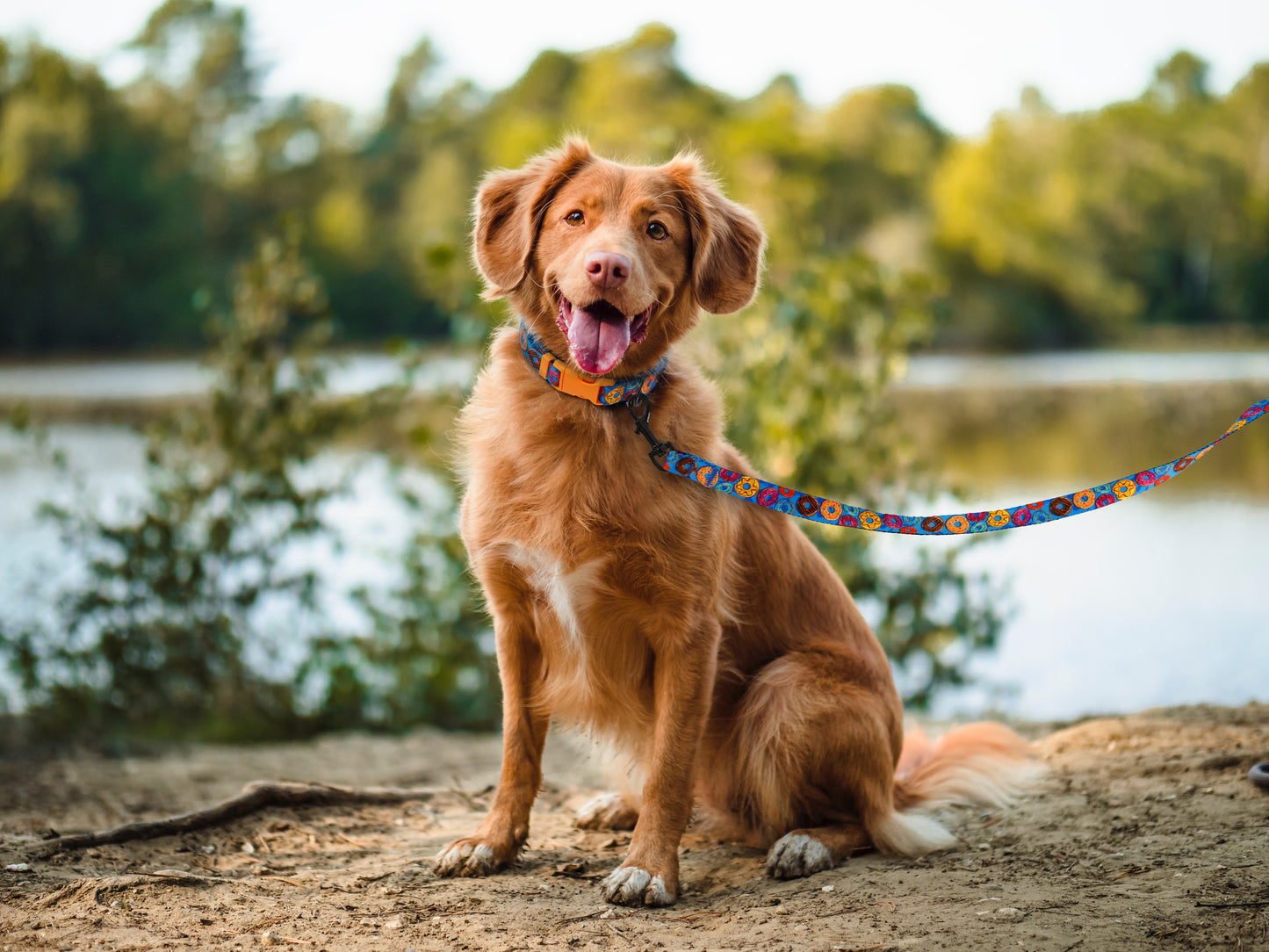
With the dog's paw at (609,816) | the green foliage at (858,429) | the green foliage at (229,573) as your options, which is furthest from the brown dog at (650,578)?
the green foliage at (229,573)

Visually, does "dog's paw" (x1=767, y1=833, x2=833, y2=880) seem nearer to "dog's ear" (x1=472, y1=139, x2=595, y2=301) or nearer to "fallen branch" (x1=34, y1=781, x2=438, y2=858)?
"fallen branch" (x1=34, y1=781, x2=438, y2=858)

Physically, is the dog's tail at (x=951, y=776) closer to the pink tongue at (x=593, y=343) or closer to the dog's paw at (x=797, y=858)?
the dog's paw at (x=797, y=858)

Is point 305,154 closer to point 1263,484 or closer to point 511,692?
point 1263,484

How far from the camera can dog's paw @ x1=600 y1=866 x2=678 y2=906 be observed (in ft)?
9.31

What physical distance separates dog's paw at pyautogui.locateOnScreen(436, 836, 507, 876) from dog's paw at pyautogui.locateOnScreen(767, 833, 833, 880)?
0.80 metres

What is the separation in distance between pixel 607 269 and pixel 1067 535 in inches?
359

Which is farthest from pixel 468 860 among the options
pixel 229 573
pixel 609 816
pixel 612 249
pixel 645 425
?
pixel 229 573

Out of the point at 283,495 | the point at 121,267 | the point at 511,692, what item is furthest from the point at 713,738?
the point at 121,267

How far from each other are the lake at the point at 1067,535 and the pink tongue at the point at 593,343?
3419mm

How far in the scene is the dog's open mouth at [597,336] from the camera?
2.90 metres

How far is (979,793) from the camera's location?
3.54 m

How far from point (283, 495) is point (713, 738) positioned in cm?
358

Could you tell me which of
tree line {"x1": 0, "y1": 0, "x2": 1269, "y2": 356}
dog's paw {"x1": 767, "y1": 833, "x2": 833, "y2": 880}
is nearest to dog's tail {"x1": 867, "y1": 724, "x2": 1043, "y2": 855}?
dog's paw {"x1": 767, "y1": 833, "x2": 833, "y2": 880}

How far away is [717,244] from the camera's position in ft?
10.7
